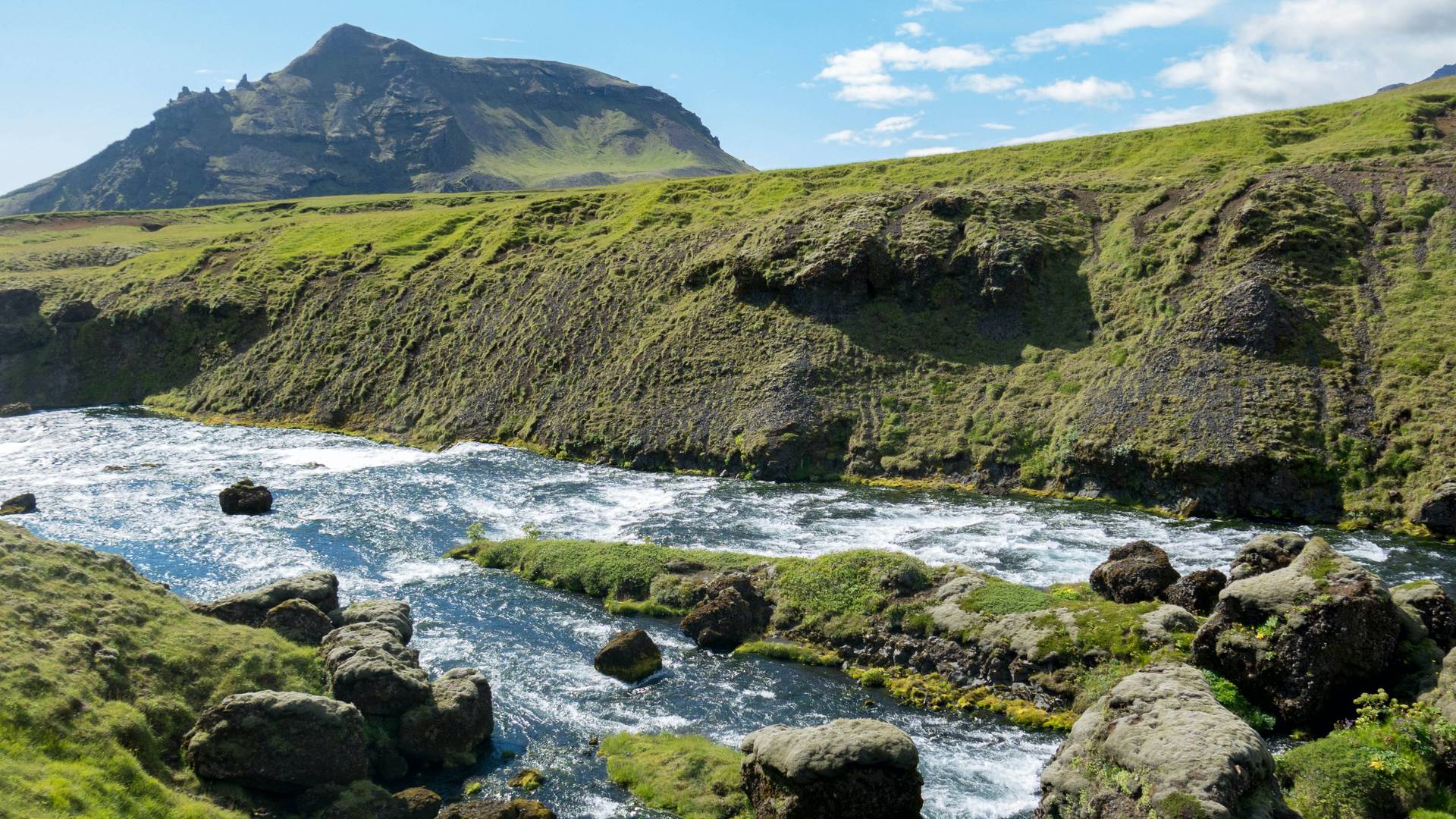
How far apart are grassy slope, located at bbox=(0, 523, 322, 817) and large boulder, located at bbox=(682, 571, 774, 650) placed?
11.5 metres

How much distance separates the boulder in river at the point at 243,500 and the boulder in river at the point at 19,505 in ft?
30.2

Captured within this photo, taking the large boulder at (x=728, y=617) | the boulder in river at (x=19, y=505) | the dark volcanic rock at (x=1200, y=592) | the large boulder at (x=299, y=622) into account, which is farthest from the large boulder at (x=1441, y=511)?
the boulder in river at (x=19, y=505)

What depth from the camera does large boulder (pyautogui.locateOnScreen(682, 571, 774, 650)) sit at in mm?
30656

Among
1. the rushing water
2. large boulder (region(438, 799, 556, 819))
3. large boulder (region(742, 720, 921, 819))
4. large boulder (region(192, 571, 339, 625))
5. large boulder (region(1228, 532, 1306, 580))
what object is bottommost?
the rushing water

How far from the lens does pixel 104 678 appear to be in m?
20.7

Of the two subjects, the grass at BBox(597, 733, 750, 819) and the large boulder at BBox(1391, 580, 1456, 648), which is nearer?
the grass at BBox(597, 733, 750, 819)

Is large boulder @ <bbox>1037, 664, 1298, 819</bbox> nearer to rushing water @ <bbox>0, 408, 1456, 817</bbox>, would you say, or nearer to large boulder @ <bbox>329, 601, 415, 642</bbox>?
rushing water @ <bbox>0, 408, 1456, 817</bbox>

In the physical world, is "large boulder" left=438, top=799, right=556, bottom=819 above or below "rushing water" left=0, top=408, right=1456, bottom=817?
above

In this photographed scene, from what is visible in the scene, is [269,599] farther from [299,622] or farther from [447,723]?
[447,723]

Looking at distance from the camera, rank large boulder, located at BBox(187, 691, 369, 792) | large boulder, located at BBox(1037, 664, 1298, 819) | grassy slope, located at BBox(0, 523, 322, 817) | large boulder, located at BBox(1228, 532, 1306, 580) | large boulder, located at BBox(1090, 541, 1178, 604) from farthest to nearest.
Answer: large boulder, located at BBox(1090, 541, 1178, 604) < large boulder, located at BBox(1228, 532, 1306, 580) < large boulder, located at BBox(187, 691, 369, 792) < grassy slope, located at BBox(0, 523, 322, 817) < large boulder, located at BBox(1037, 664, 1298, 819)

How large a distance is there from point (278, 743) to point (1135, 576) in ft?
80.2

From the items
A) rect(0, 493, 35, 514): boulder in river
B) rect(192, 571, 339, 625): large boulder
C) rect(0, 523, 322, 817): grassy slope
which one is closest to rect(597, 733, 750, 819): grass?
rect(0, 523, 322, 817): grassy slope

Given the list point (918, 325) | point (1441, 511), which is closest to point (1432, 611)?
point (1441, 511)

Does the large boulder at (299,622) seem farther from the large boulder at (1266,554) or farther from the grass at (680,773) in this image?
the large boulder at (1266,554)
